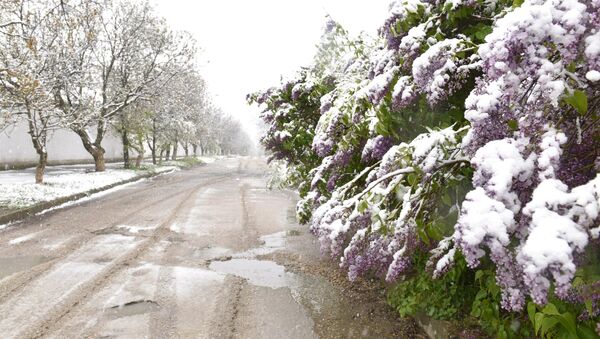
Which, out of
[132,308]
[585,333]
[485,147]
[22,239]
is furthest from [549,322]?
[22,239]

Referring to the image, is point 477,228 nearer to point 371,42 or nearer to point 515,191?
point 515,191

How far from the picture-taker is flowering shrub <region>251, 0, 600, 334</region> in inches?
76.5

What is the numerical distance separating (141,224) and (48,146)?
23075mm

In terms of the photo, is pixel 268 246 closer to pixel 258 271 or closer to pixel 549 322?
pixel 258 271

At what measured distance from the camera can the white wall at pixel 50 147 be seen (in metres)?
23.3

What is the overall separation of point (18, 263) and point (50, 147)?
25.7m

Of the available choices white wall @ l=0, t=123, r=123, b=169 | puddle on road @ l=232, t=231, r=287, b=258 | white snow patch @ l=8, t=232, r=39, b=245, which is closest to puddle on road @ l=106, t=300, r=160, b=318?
puddle on road @ l=232, t=231, r=287, b=258

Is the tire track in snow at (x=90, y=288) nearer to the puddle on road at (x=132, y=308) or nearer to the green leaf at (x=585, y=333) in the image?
the puddle on road at (x=132, y=308)

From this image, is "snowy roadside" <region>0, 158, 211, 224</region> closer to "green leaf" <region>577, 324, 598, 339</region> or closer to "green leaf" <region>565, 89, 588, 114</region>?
"green leaf" <region>577, 324, 598, 339</region>

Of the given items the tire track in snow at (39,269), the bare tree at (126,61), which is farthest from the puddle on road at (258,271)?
the bare tree at (126,61)

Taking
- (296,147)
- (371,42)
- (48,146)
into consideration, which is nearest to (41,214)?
(296,147)

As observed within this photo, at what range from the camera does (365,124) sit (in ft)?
15.9

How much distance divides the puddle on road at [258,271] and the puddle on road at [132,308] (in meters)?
1.48

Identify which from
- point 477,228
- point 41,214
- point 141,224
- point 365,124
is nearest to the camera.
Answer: point 477,228
